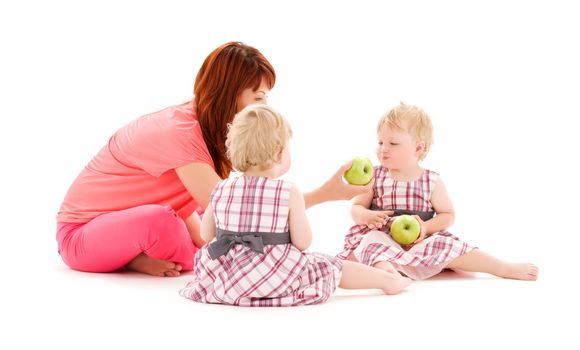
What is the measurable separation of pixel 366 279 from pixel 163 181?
1095mm

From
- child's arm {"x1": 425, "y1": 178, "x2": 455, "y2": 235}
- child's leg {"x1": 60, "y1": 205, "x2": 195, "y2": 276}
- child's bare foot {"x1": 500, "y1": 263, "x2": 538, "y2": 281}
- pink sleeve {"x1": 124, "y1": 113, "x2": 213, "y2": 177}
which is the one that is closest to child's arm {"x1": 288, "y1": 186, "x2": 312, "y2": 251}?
pink sleeve {"x1": 124, "y1": 113, "x2": 213, "y2": 177}

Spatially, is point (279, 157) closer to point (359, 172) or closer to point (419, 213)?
point (359, 172)

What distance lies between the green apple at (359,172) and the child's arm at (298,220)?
577 millimetres

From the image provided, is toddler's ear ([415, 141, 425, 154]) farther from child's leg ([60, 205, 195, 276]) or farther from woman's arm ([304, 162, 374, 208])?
child's leg ([60, 205, 195, 276])

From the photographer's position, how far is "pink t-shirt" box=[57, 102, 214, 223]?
414cm

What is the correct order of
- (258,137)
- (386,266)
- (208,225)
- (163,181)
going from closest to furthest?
(258,137)
(208,225)
(386,266)
(163,181)

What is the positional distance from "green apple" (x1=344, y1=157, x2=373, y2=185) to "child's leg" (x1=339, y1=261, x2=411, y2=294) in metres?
0.48

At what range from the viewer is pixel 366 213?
4.26 metres

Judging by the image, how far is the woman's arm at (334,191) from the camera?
4.08m

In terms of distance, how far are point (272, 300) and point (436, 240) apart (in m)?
0.99

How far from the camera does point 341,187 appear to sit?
4.08 metres

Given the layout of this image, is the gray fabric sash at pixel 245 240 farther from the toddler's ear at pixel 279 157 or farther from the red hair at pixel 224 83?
the red hair at pixel 224 83

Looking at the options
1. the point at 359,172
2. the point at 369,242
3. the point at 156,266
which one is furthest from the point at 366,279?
the point at 156,266

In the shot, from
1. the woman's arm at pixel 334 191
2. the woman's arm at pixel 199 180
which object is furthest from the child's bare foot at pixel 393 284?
the woman's arm at pixel 199 180
